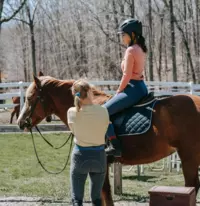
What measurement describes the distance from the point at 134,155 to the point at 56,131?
9.08 m

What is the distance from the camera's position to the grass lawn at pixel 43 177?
7770mm

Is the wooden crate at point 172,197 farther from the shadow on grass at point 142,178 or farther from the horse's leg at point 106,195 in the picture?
the shadow on grass at point 142,178

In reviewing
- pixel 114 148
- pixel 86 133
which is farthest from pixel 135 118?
pixel 86 133

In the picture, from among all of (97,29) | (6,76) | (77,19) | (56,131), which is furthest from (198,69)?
(6,76)

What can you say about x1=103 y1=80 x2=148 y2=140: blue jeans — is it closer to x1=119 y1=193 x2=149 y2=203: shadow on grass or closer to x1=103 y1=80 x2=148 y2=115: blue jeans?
x1=103 y1=80 x2=148 y2=115: blue jeans

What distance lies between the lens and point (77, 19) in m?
36.0

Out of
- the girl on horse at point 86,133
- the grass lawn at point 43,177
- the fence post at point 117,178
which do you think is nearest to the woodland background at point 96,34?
the grass lawn at point 43,177

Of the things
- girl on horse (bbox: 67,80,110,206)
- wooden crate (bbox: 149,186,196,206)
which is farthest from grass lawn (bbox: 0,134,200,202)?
girl on horse (bbox: 67,80,110,206)

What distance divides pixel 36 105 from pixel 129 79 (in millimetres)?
1438

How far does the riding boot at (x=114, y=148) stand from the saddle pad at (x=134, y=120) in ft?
0.49

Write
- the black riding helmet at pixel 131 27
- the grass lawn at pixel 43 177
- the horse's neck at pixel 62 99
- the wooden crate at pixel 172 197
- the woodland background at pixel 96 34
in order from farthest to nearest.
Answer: the woodland background at pixel 96 34 < the grass lawn at pixel 43 177 < the horse's neck at pixel 62 99 < the black riding helmet at pixel 131 27 < the wooden crate at pixel 172 197

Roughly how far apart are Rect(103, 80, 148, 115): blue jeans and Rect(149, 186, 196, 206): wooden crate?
3.91 feet

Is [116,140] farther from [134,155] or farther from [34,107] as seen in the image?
[34,107]

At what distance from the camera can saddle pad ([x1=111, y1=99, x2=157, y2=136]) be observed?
5730 mm
